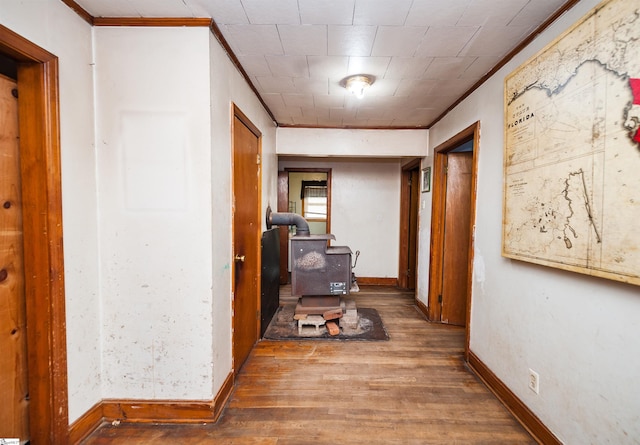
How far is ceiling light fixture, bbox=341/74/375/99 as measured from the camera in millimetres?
2170

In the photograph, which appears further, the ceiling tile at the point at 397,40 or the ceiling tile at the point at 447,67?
the ceiling tile at the point at 447,67

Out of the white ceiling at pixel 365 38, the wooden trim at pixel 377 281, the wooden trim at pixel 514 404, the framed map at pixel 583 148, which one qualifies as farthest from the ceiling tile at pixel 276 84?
the wooden trim at pixel 377 281

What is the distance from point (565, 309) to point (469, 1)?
5.36ft

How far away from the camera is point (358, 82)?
2.19 meters

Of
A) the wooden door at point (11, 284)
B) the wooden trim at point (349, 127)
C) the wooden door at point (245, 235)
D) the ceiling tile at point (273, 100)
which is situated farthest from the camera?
the wooden trim at point (349, 127)

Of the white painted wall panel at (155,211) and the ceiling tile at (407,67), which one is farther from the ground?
the ceiling tile at (407,67)

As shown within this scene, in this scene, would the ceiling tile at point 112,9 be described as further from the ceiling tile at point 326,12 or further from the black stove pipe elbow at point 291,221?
the black stove pipe elbow at point 291,221

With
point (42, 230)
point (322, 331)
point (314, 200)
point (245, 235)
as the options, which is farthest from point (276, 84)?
point (314, 200)

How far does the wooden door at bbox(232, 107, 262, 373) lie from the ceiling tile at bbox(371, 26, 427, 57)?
107cm

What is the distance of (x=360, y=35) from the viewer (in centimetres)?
168

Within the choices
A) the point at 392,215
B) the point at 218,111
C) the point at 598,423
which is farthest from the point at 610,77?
the point at 392,215

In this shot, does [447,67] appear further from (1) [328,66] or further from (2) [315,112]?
(2) [315,112]

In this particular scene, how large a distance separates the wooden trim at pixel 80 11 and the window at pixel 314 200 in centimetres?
506

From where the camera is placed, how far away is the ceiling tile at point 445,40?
1.61 metres
